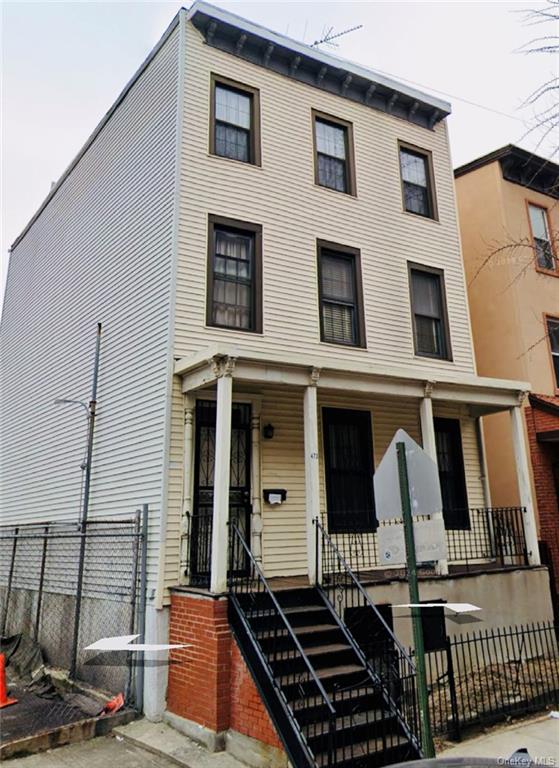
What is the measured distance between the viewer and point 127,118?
12.1 metres

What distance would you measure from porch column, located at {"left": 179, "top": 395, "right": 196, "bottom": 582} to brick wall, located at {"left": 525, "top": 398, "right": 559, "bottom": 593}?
7601 mm

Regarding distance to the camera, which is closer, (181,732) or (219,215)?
(181,732)

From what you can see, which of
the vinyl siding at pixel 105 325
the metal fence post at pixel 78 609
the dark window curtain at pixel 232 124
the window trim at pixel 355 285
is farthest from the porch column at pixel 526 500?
the metal fence post at pixel 78 609

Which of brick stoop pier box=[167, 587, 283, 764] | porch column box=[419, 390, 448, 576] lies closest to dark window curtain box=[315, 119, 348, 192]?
porch column box=[419, 390, 448, 576]

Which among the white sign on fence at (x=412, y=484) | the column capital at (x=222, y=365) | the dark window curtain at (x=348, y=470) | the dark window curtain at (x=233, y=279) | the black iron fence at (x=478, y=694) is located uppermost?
the dark window curtain at (x=233, y=279)

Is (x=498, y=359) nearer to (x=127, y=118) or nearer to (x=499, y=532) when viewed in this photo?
(x=499, y=532)

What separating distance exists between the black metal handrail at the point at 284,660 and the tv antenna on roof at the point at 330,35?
1085cm

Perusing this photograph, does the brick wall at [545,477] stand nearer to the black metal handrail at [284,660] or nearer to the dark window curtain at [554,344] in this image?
the dark window curtain at [554,344]

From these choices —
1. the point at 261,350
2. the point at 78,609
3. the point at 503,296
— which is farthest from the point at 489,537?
the point at 78,609

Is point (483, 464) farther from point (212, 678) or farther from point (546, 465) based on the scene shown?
point (212, 678)

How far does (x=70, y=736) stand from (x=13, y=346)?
12.1m

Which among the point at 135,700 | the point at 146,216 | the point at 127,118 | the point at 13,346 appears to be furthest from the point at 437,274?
the point at 13,346

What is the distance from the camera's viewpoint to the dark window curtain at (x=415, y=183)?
12.7 meters

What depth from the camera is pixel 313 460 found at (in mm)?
8281
